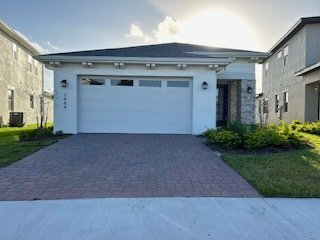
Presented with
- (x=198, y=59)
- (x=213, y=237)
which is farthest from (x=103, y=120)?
(x=213, y=237)

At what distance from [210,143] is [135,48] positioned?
706 centimetres

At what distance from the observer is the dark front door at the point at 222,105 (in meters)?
17.7

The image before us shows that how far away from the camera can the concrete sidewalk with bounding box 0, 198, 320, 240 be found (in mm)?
3361

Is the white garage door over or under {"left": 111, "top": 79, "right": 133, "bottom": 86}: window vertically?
under

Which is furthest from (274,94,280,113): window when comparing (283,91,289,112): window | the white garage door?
the white garage door

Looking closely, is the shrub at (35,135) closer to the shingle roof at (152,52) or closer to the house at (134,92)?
the house at (134,92)

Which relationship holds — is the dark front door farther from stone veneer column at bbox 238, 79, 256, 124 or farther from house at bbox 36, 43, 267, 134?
house at bbox 36, 43, 267, 134

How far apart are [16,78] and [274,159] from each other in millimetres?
18984

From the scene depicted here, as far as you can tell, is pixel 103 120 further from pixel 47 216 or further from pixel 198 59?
pixel 47 216

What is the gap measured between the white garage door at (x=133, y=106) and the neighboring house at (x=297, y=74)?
298 inches

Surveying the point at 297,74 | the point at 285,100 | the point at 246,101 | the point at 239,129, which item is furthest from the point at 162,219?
the point at 285,100

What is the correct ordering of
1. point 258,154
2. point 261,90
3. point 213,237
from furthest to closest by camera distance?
1. point 261,90
2. point 258,154
3. point 213,237

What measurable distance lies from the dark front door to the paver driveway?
870 cm

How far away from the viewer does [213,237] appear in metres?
3.29
